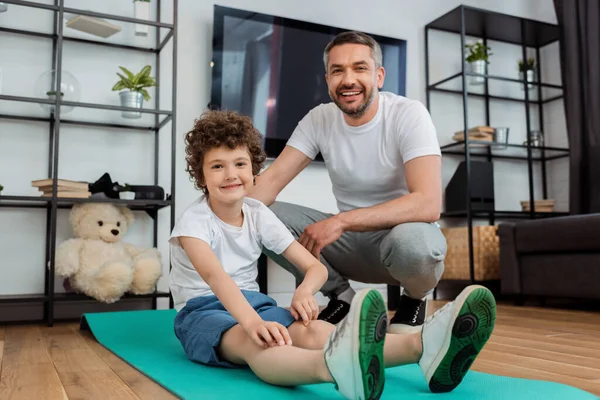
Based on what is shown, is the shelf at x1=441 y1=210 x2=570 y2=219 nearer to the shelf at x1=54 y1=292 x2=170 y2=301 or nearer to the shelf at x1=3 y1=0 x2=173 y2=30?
the shelf at x1=54 y1=292 x2=170 y2=301

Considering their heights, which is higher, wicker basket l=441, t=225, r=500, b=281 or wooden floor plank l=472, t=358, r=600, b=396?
wicker basket l=441, t=225, r=500, b=281

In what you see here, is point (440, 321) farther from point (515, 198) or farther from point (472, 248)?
point (515, 198)

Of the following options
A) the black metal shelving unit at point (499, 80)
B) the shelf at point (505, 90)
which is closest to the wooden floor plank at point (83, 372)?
the black metal shelving unit at point (499, 80)

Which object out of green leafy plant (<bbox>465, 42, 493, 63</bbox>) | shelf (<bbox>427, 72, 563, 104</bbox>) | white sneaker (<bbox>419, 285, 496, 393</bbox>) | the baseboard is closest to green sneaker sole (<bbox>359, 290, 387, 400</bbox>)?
white sneaker (<bbox>419, 285, 496, 393</bbox>)

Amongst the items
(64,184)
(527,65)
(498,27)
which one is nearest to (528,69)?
(527,65)

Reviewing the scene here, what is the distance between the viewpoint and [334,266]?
74.0 inches

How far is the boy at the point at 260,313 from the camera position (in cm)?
89

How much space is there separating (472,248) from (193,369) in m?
2.36

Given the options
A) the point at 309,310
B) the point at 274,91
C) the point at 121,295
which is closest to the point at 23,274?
the point at 121,295

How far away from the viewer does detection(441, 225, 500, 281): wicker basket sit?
3.29 metres

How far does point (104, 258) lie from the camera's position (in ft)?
8.14

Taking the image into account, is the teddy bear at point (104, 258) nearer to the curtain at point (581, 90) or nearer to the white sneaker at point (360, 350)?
the white sneaker at point (360, 350)

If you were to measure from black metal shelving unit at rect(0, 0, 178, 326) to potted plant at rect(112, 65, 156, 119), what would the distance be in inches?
3.2

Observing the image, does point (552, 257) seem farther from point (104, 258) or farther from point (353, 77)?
point (104, 258)
